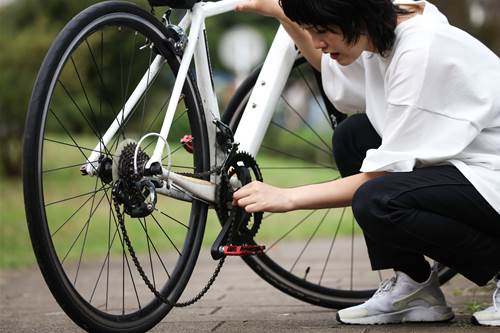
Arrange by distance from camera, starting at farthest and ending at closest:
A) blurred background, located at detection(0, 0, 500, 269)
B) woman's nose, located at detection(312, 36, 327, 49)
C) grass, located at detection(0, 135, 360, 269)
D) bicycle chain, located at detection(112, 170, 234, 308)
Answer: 1. blurred background, located at detection(0, 0, 500, 269)
2. grass, located at detection(0, 135, 360, 269)
3. woman's nose, located at detection(312, 36, 327, 49)
4. bicycle chain, located at detection(112, 170, 234, 308)

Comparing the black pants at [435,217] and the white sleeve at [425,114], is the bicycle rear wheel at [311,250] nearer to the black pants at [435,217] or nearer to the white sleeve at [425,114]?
the black pants at [435,217]

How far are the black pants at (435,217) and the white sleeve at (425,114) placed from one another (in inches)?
2.1

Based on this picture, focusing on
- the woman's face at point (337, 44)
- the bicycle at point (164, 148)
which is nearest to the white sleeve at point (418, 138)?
the woman's face at point (337, 44)

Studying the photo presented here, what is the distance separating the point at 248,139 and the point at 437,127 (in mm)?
730

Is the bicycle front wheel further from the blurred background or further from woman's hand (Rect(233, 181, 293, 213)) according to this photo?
the blurred background

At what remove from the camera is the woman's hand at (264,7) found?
3.18 meters

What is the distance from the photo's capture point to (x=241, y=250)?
298 cm

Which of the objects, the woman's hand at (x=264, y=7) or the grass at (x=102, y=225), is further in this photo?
the grass at (x=102, y=225)

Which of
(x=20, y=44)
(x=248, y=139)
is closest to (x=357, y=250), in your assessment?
(x=248, y=139)

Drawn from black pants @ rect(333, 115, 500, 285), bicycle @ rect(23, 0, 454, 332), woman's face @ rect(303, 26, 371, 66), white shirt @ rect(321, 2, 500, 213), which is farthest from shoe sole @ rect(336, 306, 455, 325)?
woman's face @ rect(303, 26, 371, 66)

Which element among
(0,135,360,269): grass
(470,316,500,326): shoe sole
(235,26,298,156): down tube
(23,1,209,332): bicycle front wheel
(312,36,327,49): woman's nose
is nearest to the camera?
(23,1,209,332): bicycle front wheel

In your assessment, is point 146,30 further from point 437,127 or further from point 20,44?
point 20,44

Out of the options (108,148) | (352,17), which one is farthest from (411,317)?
(108,148)

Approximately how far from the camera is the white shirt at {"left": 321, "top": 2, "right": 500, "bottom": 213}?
272cm
